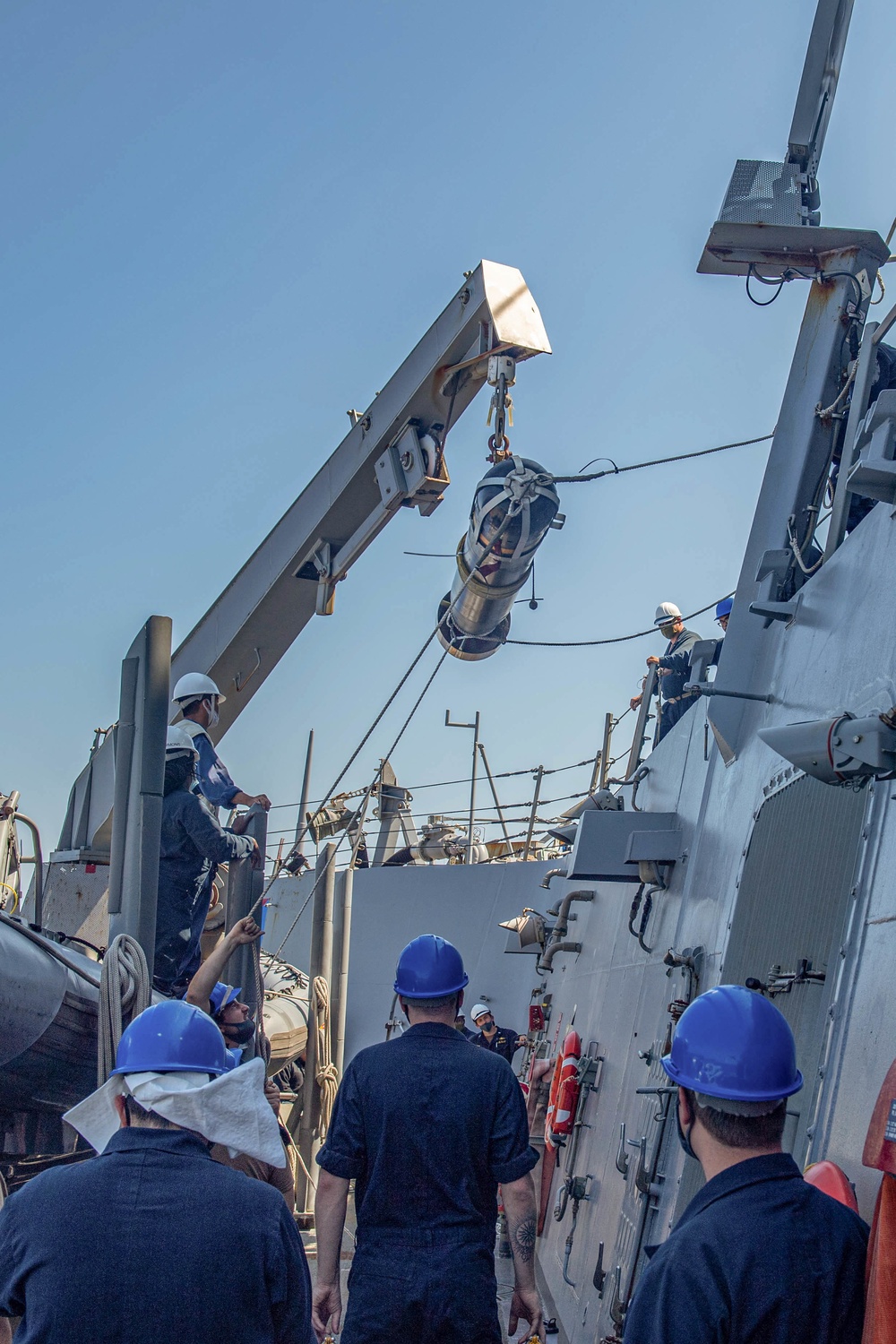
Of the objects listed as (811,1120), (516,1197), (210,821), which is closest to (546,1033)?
(210,821)

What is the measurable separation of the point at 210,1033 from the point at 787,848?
4.92 feet

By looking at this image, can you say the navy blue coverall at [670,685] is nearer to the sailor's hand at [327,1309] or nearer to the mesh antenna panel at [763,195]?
the mesh antenna panel at [763,195]

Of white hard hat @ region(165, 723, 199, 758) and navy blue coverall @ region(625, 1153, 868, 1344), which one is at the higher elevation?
white hard hat @ region(165, 723, 199, 758)

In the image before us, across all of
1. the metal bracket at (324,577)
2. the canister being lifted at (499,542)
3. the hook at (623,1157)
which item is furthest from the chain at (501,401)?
the hook at (623,1157)

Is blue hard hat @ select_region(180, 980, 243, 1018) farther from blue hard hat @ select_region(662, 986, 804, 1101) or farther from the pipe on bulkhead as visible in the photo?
blue hard hat @ select_region(662, 986, 804, 1101)

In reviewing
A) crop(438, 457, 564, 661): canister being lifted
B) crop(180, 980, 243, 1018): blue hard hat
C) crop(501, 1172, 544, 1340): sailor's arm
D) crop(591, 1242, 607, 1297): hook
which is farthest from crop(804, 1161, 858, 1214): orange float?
crop(438, 457, 564, 661): canister being lifted

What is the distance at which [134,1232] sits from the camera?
1.99m

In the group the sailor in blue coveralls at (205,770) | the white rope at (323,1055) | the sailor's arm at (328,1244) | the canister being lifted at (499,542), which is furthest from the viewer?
the white rope at (323,1055)

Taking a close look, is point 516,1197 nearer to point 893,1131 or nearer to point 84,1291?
point 84,1291

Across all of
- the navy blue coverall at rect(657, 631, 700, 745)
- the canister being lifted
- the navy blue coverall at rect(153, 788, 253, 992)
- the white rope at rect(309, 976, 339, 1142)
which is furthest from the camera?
the white rope at rect(309, 976, 339, 1142)

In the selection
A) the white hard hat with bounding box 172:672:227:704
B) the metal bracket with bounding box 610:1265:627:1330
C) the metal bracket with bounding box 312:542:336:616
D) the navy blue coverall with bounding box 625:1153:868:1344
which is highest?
the metal bracket with bounding box 312:542:336:616

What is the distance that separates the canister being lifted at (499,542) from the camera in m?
7.39

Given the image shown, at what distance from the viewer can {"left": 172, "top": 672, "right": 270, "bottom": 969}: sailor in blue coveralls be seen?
17.0 feet

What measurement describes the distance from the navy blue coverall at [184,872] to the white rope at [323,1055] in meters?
5.17
